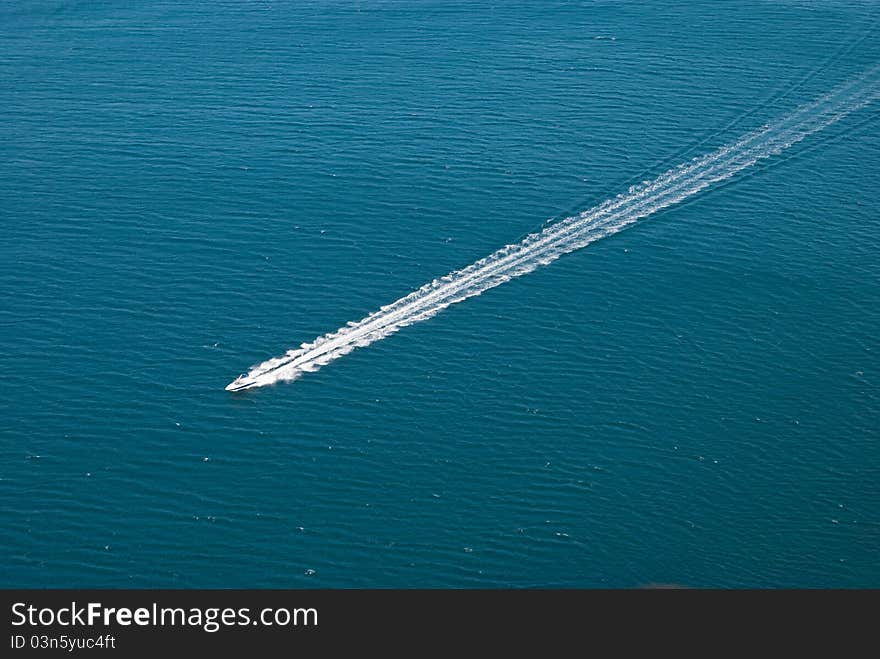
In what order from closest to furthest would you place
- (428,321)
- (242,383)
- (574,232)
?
(242,383)
(428,321)
(574,232)

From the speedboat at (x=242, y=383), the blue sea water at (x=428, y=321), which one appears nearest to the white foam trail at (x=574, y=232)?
the speedboat at (x=242, y=383)

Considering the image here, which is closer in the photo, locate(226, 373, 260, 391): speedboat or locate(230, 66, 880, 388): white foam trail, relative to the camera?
locate(226, 373, 260, 391): speedboat

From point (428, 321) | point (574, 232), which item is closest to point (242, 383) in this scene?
point (428, 321)

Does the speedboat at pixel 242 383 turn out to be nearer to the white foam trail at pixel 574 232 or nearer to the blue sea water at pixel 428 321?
the white foam trail at pixel 574 232

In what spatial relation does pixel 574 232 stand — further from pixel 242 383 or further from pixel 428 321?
pixel 242 383

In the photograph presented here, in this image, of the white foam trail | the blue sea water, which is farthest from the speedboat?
the blue sea water

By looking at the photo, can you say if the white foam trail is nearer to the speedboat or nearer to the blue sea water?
the speedboat

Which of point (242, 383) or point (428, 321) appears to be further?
point (428, 321)
